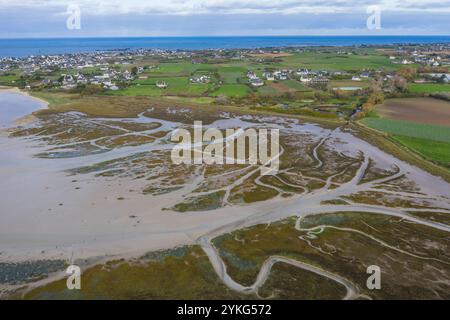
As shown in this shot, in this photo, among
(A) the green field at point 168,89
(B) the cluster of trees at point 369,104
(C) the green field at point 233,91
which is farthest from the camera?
(A) the green field at point 168,89

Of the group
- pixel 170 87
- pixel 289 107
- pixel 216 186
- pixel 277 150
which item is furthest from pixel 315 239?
pixel 170 87

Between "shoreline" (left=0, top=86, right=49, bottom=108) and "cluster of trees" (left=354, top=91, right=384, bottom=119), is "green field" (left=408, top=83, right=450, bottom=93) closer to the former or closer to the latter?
"cluster of trees" (left=354, top=91, right=384, bottom=119)

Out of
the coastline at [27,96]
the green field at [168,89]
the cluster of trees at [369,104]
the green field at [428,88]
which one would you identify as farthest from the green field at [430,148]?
the coastline at [27,96]

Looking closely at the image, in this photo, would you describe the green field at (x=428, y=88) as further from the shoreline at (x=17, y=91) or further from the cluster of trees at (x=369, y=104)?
the shoreline at (x=17, y=91)

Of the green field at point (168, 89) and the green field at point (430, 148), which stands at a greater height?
the green field at point (168, 89)

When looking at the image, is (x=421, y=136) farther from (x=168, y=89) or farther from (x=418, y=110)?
(x=168, y=89)

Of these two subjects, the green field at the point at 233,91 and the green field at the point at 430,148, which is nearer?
the green field at the point at 430,148
